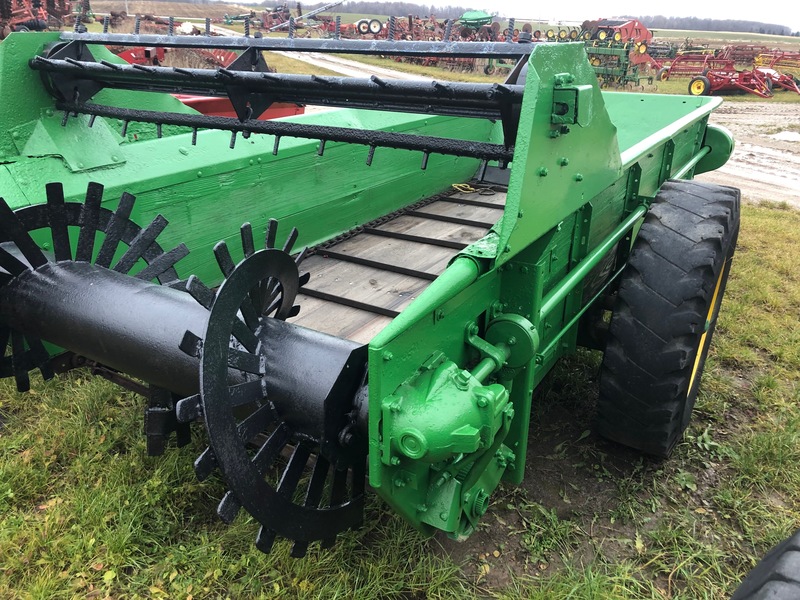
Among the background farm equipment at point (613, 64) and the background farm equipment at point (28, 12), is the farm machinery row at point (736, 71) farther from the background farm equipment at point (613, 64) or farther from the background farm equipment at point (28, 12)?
the background farm equipment at point (28, 12)

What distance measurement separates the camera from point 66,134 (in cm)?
279

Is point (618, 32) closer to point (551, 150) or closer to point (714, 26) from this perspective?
point (551, 150)

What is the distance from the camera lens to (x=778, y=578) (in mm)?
1334

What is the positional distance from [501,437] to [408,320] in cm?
53

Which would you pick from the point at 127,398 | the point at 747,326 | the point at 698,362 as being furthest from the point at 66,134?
the point at 747,326

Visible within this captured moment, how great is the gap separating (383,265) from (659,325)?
154 cm

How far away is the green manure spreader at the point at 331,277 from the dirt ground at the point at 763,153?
598 cm

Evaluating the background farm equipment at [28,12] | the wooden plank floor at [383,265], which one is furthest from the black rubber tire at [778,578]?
the background farm equipment at [28,12]

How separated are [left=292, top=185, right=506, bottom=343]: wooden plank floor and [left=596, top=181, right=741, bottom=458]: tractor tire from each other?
0.99 m

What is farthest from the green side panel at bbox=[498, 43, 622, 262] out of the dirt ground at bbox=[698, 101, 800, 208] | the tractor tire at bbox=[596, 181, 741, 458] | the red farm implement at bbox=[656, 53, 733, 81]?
the red farm implement at bbox=[656, 53, 733, 81]

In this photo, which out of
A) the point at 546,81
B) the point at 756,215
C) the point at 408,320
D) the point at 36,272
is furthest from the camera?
the point at 756,215

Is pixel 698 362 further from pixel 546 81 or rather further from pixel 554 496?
pixel 546 81

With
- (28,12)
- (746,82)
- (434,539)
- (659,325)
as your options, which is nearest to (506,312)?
(659,325)

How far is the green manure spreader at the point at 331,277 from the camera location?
1.62m
